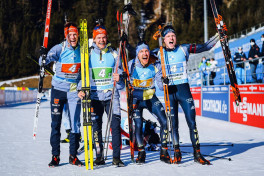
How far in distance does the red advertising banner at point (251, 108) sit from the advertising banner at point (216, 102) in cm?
76

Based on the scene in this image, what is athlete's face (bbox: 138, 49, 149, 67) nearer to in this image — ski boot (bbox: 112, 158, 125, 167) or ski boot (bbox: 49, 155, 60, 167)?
ski boot (bbox: 112, 158, 125, 167)

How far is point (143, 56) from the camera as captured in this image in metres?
5.23

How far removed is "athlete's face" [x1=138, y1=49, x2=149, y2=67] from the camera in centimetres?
521

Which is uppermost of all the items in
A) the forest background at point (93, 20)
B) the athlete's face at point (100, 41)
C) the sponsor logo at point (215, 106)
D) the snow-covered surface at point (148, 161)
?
the forest background at point (93, 20)

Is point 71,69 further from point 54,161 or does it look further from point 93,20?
point 93,20

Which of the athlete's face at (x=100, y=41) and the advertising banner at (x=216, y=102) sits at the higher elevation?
the athlete's face at (x=100, y=41)

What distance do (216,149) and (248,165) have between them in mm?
1535

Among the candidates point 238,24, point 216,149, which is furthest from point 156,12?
point 216,149

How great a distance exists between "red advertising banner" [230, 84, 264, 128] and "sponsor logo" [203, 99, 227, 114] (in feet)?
2.77

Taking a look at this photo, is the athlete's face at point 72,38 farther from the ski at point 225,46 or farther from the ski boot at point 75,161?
the ski at point 225,46

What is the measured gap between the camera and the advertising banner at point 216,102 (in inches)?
468

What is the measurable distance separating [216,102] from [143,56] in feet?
27.3

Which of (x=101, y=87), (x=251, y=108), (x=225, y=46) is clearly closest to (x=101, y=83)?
(x=101, y=87)

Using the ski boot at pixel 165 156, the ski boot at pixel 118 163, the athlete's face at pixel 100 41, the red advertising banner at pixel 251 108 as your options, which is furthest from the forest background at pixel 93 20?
the ski boot at pixel 118 163
